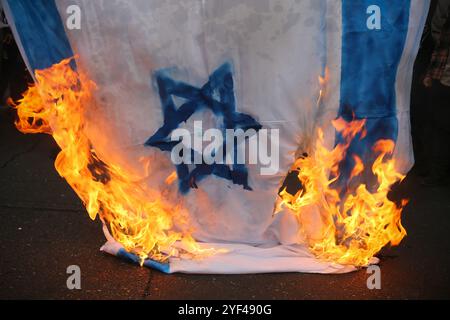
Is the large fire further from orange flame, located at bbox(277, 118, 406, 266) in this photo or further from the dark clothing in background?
the dark clothing in background

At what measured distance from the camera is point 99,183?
3.02 m

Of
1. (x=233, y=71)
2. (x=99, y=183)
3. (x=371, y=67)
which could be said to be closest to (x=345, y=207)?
(x=371, y=67)

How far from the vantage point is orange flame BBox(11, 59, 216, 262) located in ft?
9.56

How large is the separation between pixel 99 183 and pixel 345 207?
5.18ft

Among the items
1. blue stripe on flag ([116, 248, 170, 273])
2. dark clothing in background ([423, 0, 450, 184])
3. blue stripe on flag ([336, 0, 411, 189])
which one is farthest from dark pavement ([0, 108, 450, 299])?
blue stripe on flag ([336, 0, 411, 189])

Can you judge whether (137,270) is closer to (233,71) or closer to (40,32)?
(233,71)

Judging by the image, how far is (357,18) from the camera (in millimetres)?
2762

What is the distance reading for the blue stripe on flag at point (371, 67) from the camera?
2771 millimetres

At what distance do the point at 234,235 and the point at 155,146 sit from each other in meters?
0.80

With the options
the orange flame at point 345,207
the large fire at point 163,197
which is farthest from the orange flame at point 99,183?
the orange flame at point 345,207

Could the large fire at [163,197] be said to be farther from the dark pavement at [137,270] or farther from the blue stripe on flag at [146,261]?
the dark pavement at [137,270]

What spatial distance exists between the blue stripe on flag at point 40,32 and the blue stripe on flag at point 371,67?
167 centimetres
